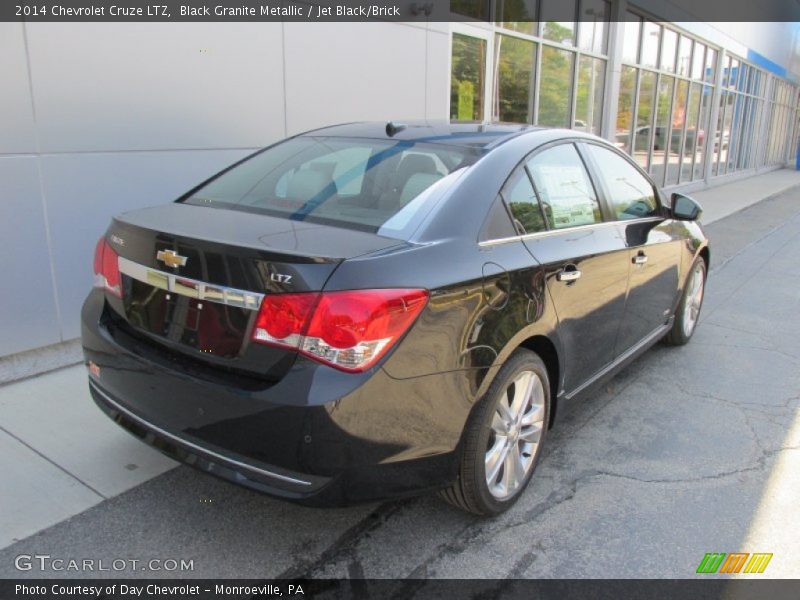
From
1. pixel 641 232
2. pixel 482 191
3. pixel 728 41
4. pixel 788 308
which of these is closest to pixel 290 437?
pixel 482 191

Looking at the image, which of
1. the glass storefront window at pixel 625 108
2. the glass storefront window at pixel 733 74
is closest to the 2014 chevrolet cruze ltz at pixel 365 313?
the glass storefront window at pixel 625 108

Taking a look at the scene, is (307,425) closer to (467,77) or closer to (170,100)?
(170,100)

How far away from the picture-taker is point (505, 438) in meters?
2.80

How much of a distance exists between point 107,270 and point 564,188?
2.18m

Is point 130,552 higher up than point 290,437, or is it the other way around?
point 290,437

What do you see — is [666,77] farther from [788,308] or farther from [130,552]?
[130,552]

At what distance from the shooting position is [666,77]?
15.5 m

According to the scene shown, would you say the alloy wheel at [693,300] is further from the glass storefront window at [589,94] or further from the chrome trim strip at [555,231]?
the glass storefront window at [589,94]

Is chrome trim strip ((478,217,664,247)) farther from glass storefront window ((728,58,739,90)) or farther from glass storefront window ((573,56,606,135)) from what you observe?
glass storefront window ((728,58,739,90))

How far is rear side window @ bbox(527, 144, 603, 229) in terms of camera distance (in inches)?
124

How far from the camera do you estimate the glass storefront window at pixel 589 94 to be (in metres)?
11.9

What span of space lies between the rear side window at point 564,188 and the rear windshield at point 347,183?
16.5 inches

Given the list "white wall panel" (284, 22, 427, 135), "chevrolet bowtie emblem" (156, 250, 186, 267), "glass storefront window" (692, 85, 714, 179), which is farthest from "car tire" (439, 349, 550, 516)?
"glass storefront window" (692, 85, 714, 179)

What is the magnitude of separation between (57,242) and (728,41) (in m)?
20.1
